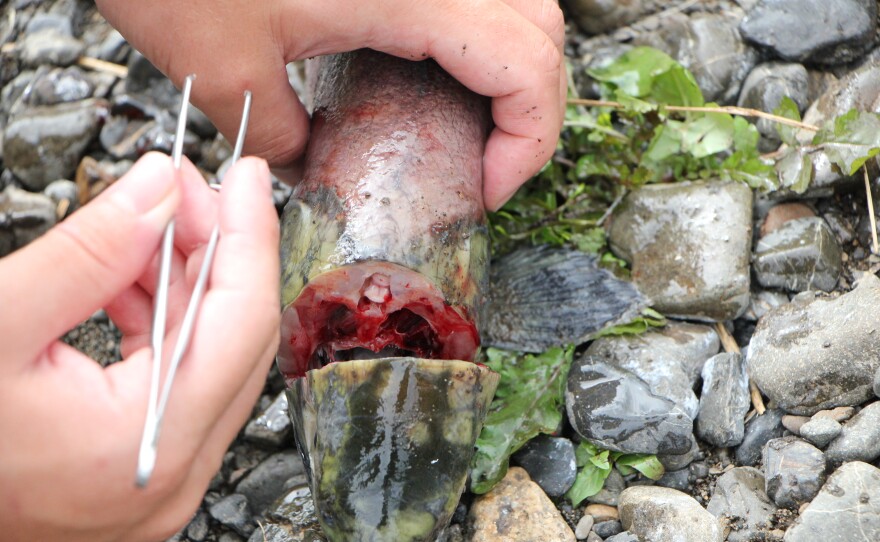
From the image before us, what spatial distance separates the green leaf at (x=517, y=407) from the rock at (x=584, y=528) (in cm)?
35

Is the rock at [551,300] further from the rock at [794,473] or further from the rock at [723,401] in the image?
the rock at [794,473]

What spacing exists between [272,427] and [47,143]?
8.50 ft

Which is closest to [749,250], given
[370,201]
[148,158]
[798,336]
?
[798,336]

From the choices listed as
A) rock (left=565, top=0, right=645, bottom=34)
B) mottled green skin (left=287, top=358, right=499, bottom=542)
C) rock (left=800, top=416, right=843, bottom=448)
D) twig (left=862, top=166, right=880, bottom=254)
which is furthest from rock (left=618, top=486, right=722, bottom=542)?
rock (left=565, top=0, right=645, bottom=34)

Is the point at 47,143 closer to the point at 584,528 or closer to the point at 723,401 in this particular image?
the point at 584,528

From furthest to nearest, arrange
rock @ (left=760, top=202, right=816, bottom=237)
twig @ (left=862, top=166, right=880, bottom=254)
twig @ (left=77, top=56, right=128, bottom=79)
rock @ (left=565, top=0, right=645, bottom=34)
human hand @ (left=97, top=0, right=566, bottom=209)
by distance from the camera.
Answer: twig @ (left=77, top=56, right=128, bottom=79) → rock @ (left=565, top=0, right=645, bottom=34) → rock @ (left=760, top=202, right=816, bottom=237) → twig @ (left=862, top=166, right=880, bottom=254) → human hand @ (left=97, top=0, right=566, bottom=209)

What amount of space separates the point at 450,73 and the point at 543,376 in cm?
135

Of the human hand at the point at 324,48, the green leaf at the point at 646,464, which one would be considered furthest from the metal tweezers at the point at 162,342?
the green leaf at the point at 646,464

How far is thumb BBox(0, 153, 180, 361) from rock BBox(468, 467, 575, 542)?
5.66 feet

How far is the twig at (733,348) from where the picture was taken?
3500 millimetres

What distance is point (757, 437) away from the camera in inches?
133

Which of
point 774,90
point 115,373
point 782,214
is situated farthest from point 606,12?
point 115,373

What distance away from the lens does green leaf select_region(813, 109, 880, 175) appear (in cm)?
370

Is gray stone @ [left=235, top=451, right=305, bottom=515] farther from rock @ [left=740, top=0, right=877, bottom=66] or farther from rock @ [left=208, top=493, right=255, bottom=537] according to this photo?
rock @ [left=740, top=0, right=877, bottom=66]
